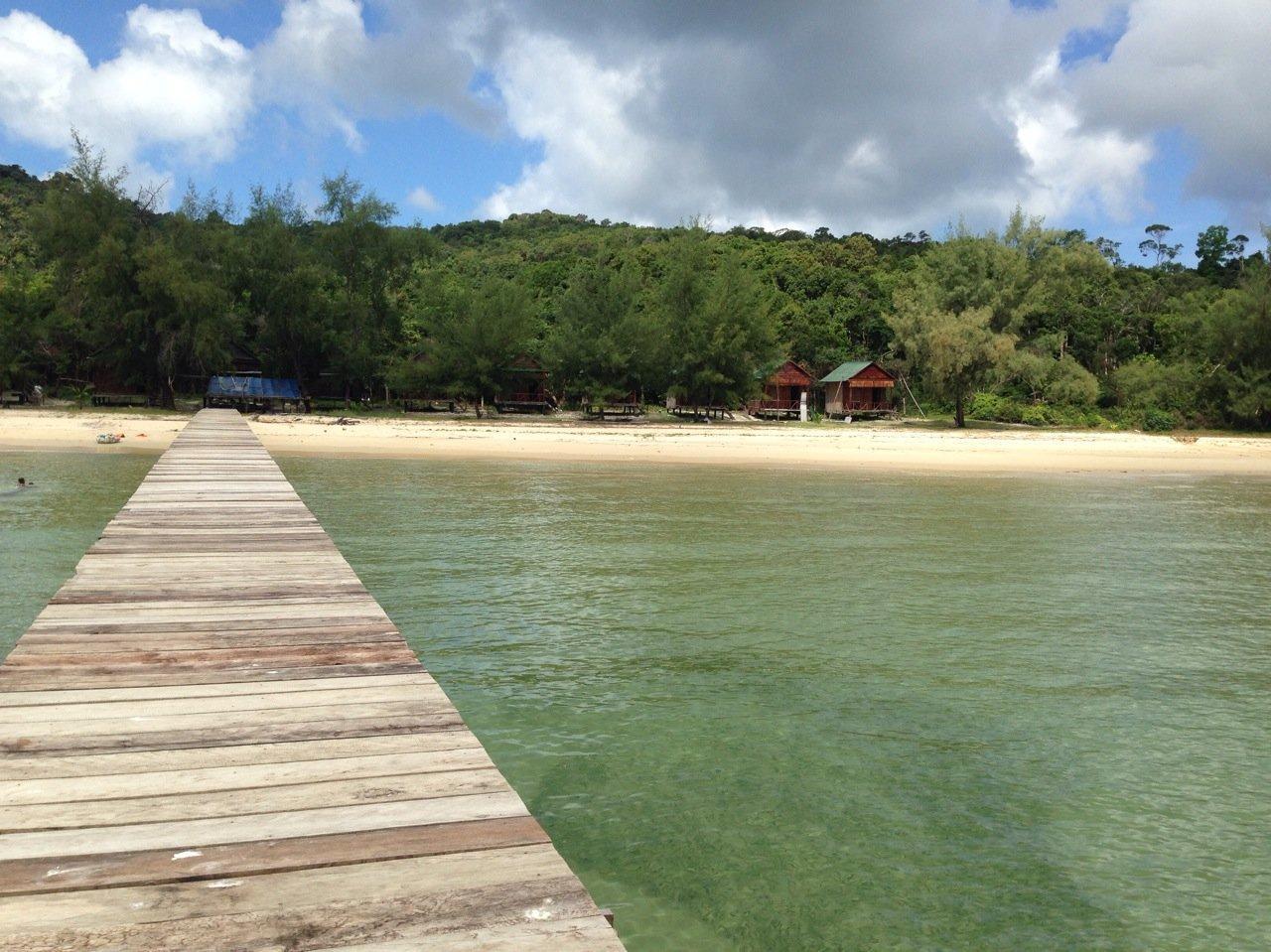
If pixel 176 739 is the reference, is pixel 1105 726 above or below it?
below

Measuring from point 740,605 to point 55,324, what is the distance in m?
41.1

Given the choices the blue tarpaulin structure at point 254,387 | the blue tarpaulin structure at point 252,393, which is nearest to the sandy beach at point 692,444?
the blue tarpaulin structure at point 252,393

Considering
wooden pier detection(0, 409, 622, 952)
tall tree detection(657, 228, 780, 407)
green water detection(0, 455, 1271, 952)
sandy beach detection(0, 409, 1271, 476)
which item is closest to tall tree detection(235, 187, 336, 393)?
sandy beach detection(0, 409, 1271, 476)

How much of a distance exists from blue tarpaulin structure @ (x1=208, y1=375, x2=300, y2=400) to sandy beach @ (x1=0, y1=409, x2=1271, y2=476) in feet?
19.0

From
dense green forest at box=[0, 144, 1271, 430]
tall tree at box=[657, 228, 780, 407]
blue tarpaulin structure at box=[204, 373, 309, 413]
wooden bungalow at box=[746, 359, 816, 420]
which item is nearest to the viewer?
dense green forest at box=[0, 144, 1271, 430]

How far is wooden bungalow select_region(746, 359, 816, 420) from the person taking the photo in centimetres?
5156

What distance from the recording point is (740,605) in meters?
8.94

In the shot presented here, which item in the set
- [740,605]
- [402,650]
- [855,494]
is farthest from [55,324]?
[402,650]

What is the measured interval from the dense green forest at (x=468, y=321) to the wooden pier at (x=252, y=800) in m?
38.9

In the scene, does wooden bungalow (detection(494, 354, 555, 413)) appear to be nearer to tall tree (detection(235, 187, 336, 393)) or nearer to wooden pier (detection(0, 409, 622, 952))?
tall tree (detection(235, 187, 336, 393))

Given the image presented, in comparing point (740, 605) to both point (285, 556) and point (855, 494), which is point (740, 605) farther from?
point (855, 494)

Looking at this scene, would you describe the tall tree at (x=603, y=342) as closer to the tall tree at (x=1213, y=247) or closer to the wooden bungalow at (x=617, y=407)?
the wooden bungalow at (x=617, y=407)

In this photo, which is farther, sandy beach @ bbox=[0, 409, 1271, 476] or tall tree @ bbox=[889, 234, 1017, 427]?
tall tree @ bbox=[889, 234, 1017, 427]

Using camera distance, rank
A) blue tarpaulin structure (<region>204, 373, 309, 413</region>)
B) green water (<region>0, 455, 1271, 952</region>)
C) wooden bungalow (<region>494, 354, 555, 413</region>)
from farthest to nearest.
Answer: wooden bungalow (<region>494, 354, 555, 413</region>) < blue tarpaulin structure (<region>204, 373, 309, 413</region>) < green water (<region>0, 455, 1271, 952</region>)
